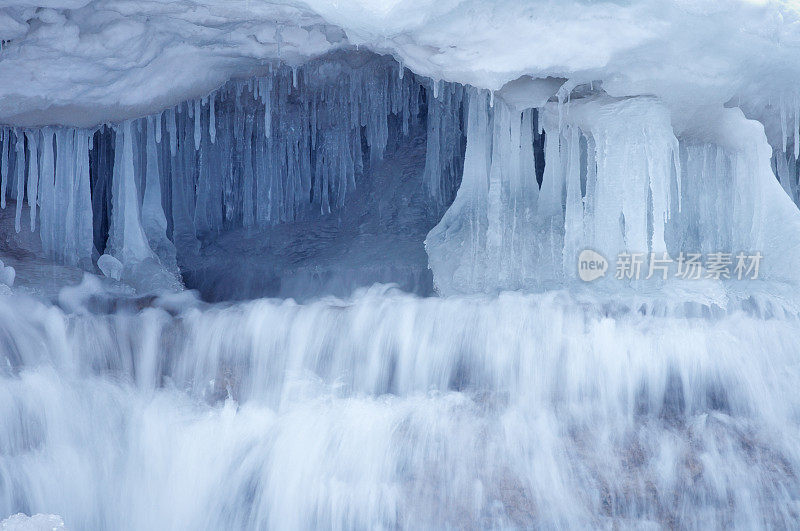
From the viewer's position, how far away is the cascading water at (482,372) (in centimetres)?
361

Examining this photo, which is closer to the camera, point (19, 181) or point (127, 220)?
point (19, 181)

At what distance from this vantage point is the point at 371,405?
396 cm

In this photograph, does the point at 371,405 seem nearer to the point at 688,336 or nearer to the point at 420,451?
the point at 420,451

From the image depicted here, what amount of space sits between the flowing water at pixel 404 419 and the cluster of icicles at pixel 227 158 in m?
2.19

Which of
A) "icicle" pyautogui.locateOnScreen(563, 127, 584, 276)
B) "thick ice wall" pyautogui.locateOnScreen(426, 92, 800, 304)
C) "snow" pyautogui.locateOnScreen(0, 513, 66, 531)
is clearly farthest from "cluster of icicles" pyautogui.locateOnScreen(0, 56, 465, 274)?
"snow" pyautogui.locateOnScreen(0, 513, 66, 531)

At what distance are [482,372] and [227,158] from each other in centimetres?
539

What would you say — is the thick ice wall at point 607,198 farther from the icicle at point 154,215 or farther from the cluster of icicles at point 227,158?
the icicle at point 154,215

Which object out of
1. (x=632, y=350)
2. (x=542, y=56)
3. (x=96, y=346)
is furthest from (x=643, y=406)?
(x=96, y=346)

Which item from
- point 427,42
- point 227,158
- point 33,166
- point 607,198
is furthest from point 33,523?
point 227,158

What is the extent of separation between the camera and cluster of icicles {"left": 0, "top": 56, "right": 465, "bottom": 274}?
21.0 feet

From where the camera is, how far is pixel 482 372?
405cm

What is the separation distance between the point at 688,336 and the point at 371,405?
1.66 m

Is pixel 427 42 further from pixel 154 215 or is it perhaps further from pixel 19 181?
pixel 154 215

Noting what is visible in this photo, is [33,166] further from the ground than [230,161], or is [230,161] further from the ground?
[230,161]
